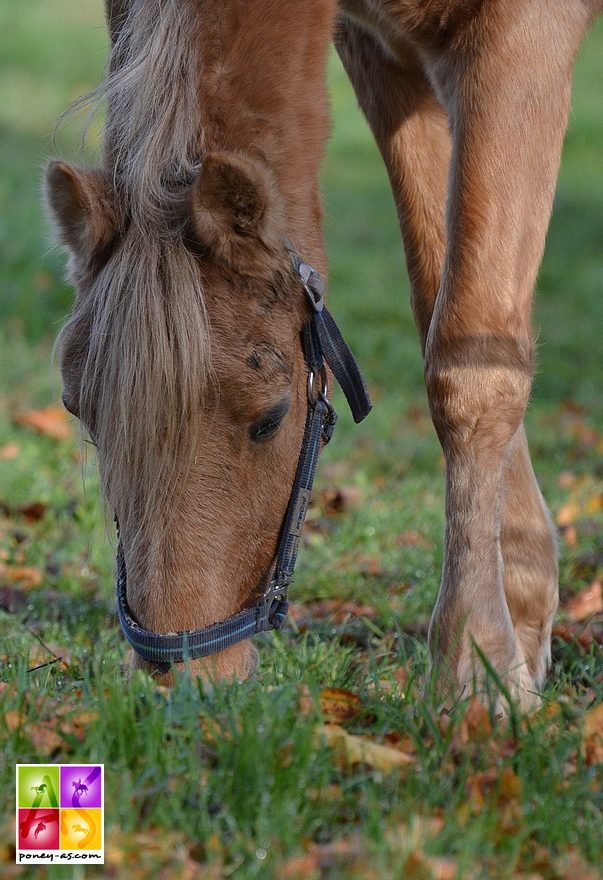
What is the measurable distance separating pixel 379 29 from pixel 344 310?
5.89 meters

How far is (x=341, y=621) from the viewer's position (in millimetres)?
3678

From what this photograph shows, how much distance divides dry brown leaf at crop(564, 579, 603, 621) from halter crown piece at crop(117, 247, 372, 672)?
134cm

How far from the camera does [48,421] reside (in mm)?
5727

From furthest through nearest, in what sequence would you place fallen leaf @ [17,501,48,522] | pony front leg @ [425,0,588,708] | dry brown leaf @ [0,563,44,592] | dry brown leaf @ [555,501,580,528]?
dry brown leaf @ [555,501,580,528] < fallen leaf @ [17,501,48,522] < dry brown leaf @ [0,563,44,592] < pony front leg @ [425,0,588,708]

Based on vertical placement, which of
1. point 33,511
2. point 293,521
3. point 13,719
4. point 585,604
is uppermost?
point 293,521

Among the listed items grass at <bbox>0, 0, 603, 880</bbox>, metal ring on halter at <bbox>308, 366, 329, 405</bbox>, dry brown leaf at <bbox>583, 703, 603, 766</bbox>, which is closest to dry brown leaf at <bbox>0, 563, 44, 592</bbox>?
grass at <bbox>0, 0, 603, 880</bbox>

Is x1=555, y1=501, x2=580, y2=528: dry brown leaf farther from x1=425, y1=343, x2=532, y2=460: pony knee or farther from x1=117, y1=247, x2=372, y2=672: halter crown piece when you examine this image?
x1=117, y1=247, x2=372, y2=672: halter crown piece

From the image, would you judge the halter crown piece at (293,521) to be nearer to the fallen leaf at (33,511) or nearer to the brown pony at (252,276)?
the brown pony at (252,276)

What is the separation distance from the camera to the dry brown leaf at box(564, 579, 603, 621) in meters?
3.79

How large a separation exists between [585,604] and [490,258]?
1486mm

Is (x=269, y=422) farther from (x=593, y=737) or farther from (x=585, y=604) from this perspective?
(x=585, y=604)

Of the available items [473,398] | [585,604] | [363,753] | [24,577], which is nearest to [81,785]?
[363,753]

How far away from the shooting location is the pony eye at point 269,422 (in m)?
2.51

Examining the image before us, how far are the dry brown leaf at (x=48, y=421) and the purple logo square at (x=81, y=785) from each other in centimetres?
376
